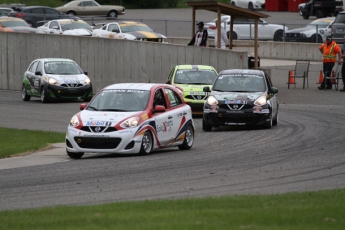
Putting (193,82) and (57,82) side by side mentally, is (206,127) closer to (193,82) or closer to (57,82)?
(193,82)

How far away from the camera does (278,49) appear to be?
50125 millimetres

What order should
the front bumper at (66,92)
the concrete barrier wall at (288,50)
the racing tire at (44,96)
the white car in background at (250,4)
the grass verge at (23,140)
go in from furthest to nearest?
the white car in background at (250,4), the concrete barrier wall at (288,50), the racing tire at (44,96), the front bumper at (66,92), the grass verge at (23,140)

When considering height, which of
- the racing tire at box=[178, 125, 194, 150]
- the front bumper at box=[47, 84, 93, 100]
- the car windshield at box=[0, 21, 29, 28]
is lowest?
the racing tire at box=[178, 125, 194, 150]

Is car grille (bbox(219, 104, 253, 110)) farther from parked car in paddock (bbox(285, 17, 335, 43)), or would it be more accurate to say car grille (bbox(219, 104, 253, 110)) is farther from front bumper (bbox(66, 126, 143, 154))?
parked car in paddock (bbox(285, 17, 335, 43))

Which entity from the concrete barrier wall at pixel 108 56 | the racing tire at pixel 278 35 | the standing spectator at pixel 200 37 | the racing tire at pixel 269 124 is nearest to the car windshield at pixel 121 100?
the racing tire at pixel 269 124

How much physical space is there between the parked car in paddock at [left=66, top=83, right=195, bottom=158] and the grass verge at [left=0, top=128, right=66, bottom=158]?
5.47 ft

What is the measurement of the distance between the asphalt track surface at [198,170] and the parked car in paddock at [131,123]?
0.26 m

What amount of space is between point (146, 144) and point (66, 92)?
1464 centimetres

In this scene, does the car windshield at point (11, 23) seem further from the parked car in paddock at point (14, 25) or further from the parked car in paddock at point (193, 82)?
the parked car in paddock at point (193, 82)

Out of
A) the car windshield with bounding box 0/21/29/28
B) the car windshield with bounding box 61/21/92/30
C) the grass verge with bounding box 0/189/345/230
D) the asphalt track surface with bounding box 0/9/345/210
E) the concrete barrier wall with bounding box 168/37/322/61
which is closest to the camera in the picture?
the grass verge with bounding box 0/189/345/230

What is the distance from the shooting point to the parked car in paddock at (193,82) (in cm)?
2609

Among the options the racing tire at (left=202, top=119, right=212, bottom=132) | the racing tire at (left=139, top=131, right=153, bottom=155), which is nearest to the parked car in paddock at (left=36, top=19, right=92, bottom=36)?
the racing tire at (left=202, top=119, right=212, bottom=132)

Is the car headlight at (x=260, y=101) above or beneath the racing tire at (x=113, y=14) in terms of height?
beneath

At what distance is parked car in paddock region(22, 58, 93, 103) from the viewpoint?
3108 centimetres
